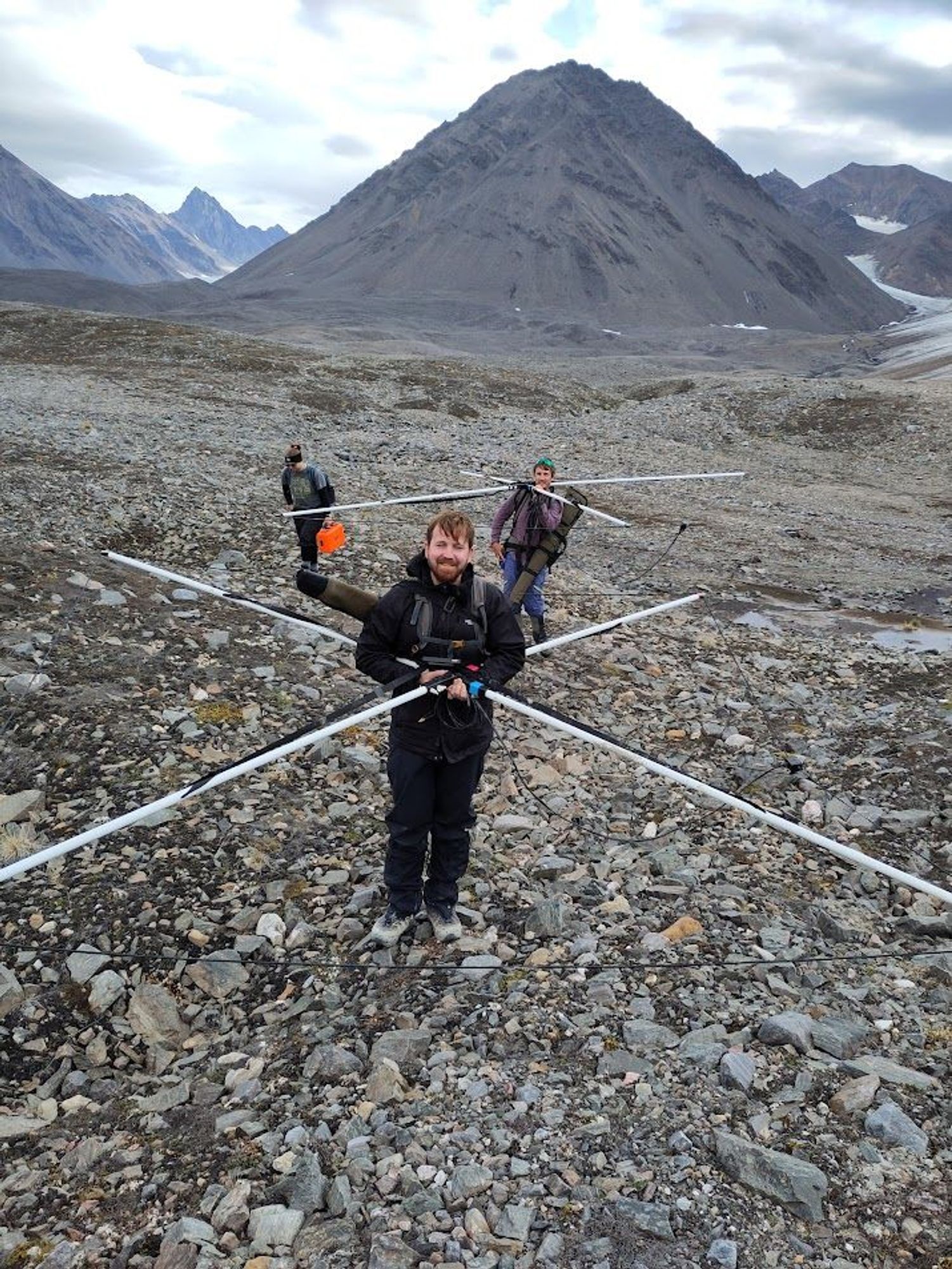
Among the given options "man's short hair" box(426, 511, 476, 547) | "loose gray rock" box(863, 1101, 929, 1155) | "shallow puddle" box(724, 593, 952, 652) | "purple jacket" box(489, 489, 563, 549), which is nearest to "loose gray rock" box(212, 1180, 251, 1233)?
"loose gray rock" box(863, 1101, 929, 1155)

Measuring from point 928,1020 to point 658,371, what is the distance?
125 m

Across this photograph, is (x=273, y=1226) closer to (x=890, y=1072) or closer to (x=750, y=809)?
(x=750, y=809)

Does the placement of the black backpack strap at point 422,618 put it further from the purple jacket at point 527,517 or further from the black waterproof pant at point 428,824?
the purple jacket at point 527,517

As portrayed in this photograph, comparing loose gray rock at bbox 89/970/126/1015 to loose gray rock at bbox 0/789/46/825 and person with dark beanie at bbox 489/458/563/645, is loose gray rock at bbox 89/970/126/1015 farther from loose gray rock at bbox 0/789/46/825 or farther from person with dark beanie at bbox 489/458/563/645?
person with dark beanie at bbox 489/458/563/645

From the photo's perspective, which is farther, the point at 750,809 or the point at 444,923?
the point at 444,923

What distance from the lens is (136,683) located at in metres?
9.82

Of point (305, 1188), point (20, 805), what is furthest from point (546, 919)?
point (20, 805)

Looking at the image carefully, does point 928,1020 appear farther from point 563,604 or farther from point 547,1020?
point 563,604

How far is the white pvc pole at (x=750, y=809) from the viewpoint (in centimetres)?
501

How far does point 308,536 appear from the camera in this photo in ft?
49.6

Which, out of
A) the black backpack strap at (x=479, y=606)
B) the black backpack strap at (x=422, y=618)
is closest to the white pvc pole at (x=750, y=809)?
the black backpack strap at (x=479, y=606)

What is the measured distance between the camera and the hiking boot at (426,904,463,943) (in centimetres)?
646

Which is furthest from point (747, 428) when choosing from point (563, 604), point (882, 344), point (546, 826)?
point (882, 344)

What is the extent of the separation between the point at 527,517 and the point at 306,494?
5.07 m
